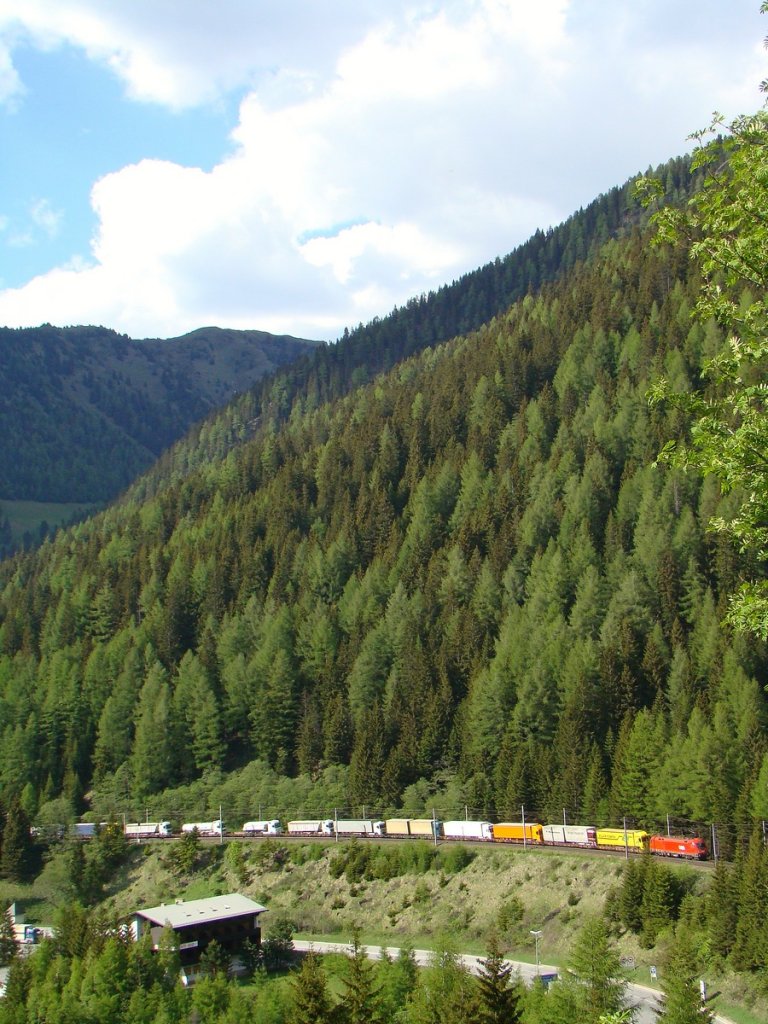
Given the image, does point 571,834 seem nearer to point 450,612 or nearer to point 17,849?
point 450,612

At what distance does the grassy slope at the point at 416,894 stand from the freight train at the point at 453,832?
2.36 metres

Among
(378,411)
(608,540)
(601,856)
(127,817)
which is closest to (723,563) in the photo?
(608,540)

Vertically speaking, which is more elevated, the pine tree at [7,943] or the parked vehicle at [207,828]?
the parked vehicle at [207,828]

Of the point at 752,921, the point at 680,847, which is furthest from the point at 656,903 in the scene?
the point at 680,847

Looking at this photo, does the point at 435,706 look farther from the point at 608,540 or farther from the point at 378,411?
the point at 378,411

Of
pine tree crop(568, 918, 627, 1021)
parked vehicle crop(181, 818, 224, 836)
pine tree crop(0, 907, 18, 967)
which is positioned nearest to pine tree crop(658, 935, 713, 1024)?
pine tree crop(568, 918, 627, 1021)

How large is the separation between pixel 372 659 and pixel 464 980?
73751 millimetres

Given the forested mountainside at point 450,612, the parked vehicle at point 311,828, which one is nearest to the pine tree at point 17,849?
the forested mountainside at point 450,612

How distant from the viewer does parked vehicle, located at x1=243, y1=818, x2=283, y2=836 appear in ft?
333

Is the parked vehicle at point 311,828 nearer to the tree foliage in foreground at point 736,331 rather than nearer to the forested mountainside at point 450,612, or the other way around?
the forested mountainside at point 450,612

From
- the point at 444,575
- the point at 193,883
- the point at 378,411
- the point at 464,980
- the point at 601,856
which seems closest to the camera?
the point at 464,980

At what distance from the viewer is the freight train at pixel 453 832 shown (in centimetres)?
7775

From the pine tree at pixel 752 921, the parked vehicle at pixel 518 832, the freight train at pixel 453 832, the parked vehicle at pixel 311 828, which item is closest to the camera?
the pine tree at pixel 752 921

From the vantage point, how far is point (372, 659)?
12206 centimetres
